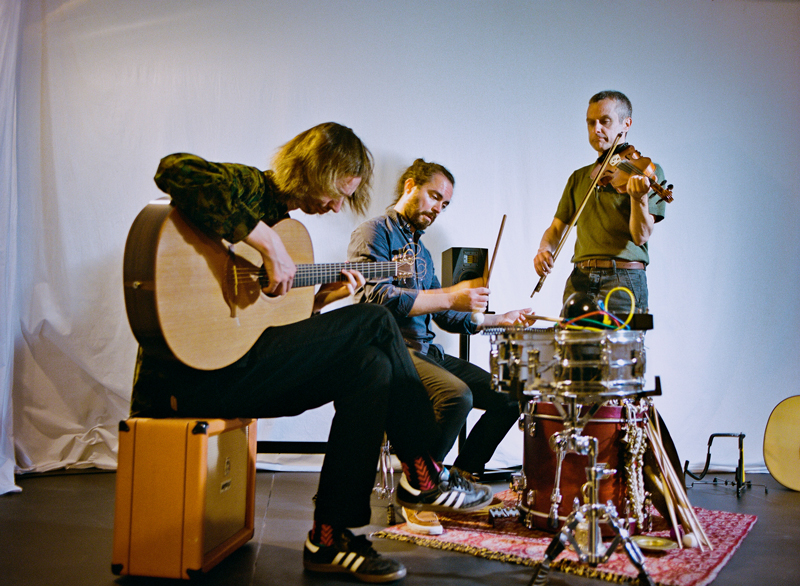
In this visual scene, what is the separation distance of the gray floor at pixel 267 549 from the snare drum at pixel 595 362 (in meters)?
0.48

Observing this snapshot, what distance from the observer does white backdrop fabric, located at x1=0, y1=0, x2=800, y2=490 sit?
2.82 meters

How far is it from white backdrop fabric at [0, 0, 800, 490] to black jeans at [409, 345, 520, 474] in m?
0.90

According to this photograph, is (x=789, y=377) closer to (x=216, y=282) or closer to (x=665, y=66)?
(x=665, y=66)

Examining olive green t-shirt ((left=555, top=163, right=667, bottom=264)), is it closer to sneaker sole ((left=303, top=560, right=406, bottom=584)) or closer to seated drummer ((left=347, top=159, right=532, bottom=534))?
seated drummer ((left=347, top=159, right=532, bottom=534))

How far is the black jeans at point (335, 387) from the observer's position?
1.39m

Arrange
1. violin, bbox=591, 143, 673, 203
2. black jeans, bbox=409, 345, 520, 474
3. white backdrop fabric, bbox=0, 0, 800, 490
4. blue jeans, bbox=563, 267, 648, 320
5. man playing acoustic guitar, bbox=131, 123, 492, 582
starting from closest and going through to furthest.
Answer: man playing acoustic guitar, bbox=131, 123, 492, 582
black jeans, bbox=409, 345, 520, 474
violin, bbox=591, 143, 673, 203
blue jeans, bbox=563, 267, 648, 320
white backdrop fabric, bbox=0, 0, 800, 490

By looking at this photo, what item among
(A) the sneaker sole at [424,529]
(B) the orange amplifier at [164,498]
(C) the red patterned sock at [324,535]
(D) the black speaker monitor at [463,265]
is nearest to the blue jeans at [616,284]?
(D) the black speaker monitor at [463,265]

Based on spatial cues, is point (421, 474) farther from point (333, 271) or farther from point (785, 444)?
point (785, 444)

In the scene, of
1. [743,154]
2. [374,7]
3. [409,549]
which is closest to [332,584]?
[409,549]

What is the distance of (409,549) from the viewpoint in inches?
65.7

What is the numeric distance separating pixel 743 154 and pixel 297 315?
2.81m

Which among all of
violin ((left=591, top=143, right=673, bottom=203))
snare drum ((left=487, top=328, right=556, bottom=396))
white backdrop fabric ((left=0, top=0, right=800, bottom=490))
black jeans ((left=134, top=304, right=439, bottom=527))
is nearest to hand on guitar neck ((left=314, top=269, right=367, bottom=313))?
black jeans ((left=134, top=304, right=439, bottom=527))

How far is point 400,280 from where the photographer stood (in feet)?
7.21

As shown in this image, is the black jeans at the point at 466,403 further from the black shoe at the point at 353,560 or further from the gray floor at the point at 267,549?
the black shoe at the point at 353,560
